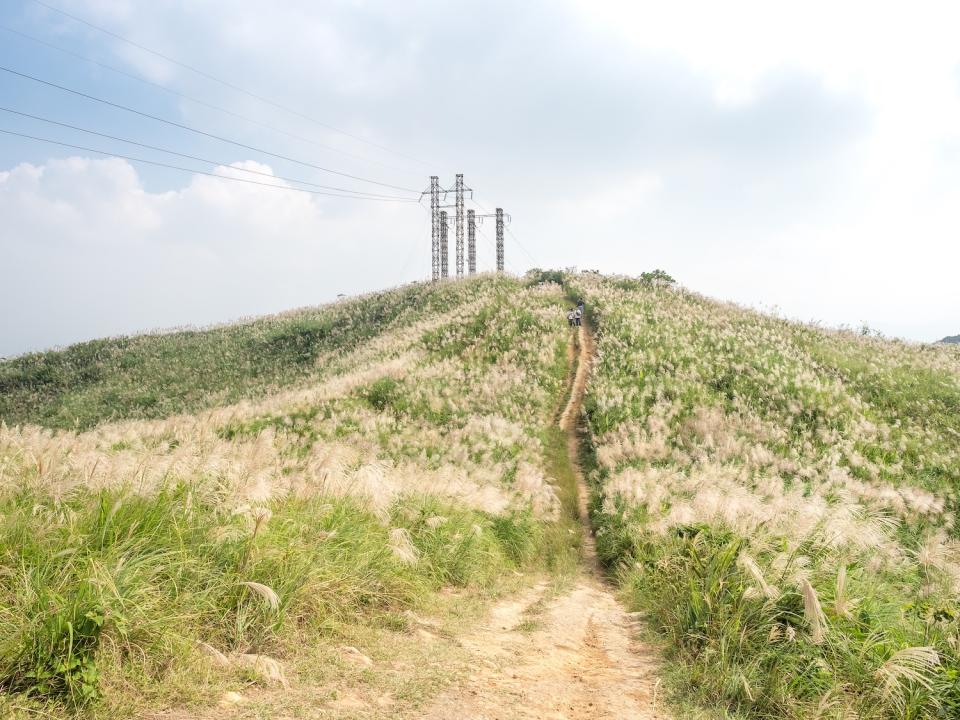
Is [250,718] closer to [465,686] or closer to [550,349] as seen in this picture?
[465,686]

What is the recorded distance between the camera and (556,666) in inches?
214

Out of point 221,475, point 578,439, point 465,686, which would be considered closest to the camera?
point 465,686

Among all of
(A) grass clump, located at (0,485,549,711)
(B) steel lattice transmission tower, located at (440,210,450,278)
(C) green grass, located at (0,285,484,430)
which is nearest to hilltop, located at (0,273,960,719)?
(A) grass clump, located at (0,485,549,711)

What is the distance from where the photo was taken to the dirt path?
4.44 m

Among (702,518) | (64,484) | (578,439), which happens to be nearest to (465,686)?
(64,484)

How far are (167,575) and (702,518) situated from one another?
7145 millimetres

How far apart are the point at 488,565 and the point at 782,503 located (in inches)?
215

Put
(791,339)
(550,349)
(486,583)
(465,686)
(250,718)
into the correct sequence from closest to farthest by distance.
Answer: (250,718), (465,686), (486,583), (550,349), (791,339)

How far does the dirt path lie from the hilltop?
1.6 inches

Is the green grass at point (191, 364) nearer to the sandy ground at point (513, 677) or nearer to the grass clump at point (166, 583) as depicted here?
the grass clump at point (166, 583)

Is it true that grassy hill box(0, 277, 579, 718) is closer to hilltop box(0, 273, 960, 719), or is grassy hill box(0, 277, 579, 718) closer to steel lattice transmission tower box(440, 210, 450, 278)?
hilltop box(0, 273, 960, 719)

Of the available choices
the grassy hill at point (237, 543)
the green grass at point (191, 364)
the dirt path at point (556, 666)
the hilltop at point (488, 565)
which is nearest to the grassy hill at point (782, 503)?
the hilltop at point (488, 565)

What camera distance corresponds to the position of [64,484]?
5078 mm

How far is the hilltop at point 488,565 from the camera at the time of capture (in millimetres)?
4137
